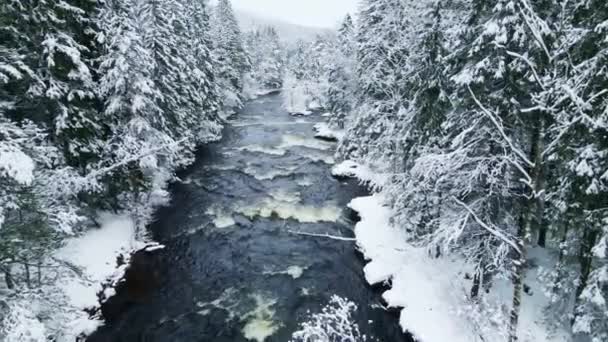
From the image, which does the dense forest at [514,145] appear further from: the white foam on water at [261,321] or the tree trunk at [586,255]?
the white foam on water at [261,321]

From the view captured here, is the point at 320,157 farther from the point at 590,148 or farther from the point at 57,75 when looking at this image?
the point at 590,148

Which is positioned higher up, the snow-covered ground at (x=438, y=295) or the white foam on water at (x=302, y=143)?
the snow-covered ground at (x=438, y=295)

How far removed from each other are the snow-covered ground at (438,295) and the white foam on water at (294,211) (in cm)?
283

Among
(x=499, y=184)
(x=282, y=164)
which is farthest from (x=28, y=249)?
(x=282, y=164)

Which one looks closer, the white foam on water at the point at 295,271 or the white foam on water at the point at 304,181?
the white foam on water at the point at 295,271

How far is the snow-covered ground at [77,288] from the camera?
25.4 ft

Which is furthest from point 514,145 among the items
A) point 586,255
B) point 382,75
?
point 382,75

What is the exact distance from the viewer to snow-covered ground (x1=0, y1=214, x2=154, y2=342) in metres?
7.74

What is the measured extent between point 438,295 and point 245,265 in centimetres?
791

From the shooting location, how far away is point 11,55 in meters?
10.3

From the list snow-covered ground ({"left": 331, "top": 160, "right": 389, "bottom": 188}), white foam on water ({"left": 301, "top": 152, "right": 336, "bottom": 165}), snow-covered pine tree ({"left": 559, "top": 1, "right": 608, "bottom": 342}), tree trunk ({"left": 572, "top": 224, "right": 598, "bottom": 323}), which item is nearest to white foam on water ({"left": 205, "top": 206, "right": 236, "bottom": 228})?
snow-covered ground ({"left": 331, "top": 160, "right": 389, "bottom": 188})

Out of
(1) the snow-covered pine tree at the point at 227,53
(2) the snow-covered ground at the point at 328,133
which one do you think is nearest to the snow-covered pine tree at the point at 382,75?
(2) the snow-covered ground at the point at 328,133

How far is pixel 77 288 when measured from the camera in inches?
503

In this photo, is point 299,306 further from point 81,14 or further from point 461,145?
point 81,14
